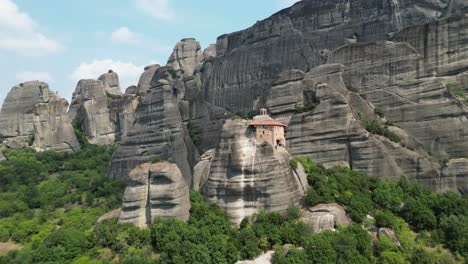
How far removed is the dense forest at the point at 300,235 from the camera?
82.4ft

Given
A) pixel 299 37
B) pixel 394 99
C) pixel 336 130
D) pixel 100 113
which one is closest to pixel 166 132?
pixel 336 130

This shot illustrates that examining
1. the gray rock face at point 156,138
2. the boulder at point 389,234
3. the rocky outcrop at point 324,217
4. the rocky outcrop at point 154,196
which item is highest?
the gray rock face at point 156,138

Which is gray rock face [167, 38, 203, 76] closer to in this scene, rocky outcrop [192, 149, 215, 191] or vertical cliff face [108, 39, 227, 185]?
vertical cliff face [108, 39, 227, 185]

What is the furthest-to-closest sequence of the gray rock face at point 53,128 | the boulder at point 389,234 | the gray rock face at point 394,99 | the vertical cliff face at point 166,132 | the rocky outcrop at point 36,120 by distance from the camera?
the rocky outcrop at point 36,120 < the gray rock face at point 53,128 < the vertical cliff face at point 166,132 < the gray rock face at point 394,99 < the boulder at point 389,234

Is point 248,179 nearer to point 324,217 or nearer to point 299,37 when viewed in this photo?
point 324,217

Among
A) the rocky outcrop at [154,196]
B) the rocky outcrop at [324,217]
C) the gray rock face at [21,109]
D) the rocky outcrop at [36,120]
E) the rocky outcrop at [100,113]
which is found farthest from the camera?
the rocky outcrop at [100,113]

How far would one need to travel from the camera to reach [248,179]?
28641 millimetres

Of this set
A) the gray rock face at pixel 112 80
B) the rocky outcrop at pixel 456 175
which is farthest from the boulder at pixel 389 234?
the gray rock face at pixel 112 80

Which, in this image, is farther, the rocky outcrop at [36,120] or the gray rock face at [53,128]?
the rocky outcrop at [36,120]

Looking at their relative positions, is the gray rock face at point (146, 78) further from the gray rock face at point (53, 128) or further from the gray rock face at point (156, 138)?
the gray rock face at point (156, 138)

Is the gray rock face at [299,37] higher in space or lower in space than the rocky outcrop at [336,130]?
higher

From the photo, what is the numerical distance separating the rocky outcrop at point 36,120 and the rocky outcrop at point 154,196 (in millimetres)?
29304

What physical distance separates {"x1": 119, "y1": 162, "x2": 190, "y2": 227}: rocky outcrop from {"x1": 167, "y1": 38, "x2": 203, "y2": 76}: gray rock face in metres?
44.0

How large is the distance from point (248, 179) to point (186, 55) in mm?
46476
